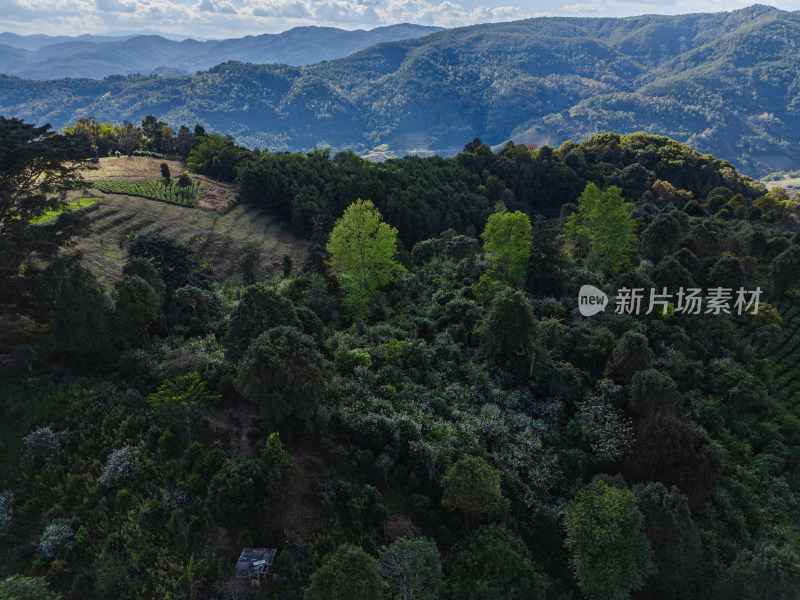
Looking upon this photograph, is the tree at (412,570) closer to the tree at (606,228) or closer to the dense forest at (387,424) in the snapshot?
the dense forest at (387,424)

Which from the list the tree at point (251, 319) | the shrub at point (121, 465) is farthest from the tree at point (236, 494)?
the tree at point (251, 319)

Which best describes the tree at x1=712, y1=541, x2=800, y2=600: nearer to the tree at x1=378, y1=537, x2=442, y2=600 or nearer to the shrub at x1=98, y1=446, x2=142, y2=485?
the tree at x1=378, y1=537, x2=442, y2=600

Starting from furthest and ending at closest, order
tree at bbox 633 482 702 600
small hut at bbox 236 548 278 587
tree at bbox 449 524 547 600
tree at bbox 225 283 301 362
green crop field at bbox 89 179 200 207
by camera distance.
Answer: green crop field at bbox 89 179 200 207
tree at bbox 225 283 301 362
tree at bbox 633 482 702 600
tree at bbox 449 524 547 600
small hut at bbox 236 548 278 587

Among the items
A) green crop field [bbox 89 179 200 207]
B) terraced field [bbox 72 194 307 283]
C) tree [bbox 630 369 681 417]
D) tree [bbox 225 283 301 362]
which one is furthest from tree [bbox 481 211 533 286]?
green crop field [bbox 89 179 200 207]


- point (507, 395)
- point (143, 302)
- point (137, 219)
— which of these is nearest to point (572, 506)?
point (507, 395)

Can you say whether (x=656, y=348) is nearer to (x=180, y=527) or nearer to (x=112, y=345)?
(x=180, y=527)

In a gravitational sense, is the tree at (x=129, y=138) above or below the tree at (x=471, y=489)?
above
